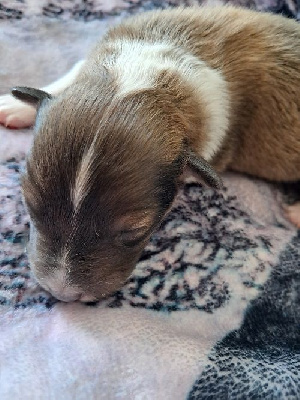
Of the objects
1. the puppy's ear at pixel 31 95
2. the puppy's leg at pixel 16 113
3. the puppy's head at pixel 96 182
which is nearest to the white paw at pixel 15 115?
the puppy's leg at pixel 16 113

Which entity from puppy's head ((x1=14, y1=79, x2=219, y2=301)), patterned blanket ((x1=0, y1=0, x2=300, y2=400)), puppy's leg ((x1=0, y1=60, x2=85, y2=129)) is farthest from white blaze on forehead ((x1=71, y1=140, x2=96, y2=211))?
puppy's leg ((x1=0, y1=60, x2=85, y2=129))

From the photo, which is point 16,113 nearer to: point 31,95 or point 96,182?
point 31,95

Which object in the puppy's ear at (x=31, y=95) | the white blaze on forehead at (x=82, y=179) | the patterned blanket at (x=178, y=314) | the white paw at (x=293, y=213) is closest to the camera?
the white blaze on forehead at (x=82, y=179)

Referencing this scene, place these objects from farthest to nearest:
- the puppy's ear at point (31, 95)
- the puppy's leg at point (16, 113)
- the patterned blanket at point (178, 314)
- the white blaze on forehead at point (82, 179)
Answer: the puppy's leg at point (16, 113) → the puppy's ear at point (31, 95) → the patterned blanket at point (178, 314) → the white blaze on forehead at point (82, 179)

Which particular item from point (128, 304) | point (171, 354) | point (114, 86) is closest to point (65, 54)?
point (114, 86)

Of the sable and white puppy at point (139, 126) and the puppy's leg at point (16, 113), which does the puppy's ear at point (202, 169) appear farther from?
the puppy's leg at point (16, 113)

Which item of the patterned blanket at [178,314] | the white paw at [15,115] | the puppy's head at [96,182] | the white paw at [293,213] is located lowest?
the patterned blanket at [178,314]

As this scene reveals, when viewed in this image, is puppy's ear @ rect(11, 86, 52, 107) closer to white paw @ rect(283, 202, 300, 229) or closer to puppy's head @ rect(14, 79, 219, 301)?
puppy's head @ rect(14, 79, 219, 301)
